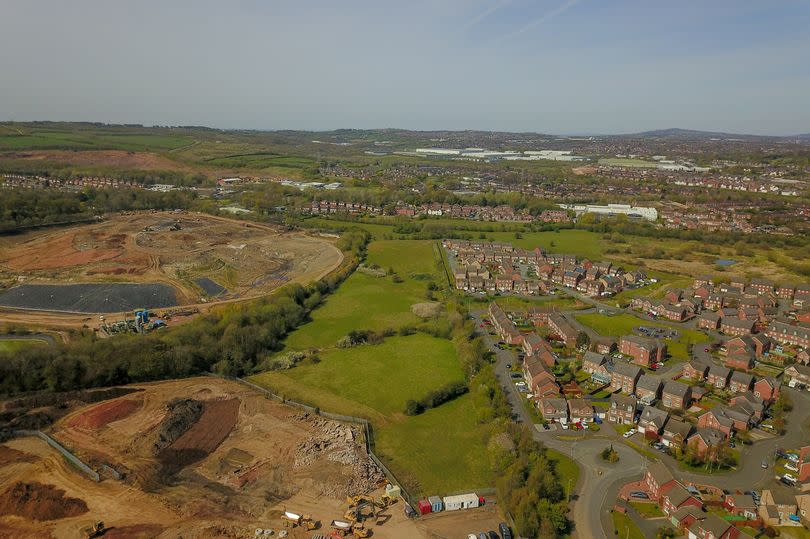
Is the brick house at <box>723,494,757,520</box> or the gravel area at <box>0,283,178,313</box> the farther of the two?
the gravel area at <box>0,283,178,313</box>

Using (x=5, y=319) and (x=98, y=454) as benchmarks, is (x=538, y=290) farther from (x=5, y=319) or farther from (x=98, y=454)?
(x=5, y=319)

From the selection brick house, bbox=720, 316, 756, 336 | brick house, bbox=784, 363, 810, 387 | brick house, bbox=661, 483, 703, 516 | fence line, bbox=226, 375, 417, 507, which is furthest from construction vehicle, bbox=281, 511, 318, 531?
brick house, bbox=720, 316, 756, 336

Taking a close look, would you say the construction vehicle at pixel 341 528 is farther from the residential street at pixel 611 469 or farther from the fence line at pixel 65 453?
the fence line at pixel 65 453

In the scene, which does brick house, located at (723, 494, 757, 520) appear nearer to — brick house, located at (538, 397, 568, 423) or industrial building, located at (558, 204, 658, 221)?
brick house, located at (538, 397, 568, 423)

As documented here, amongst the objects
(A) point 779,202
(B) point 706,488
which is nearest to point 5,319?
(B) point 706,488

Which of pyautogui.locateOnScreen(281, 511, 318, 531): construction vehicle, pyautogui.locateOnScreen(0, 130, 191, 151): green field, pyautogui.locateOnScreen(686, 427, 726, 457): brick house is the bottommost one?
pyautogui.locateOnScreen(281, 511, 318, 531): construction vehicle

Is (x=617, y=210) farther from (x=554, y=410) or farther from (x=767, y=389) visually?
(x=554, y=410)

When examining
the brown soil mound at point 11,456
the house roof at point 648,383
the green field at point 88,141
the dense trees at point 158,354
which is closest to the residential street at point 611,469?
the house roof at point 648,383
